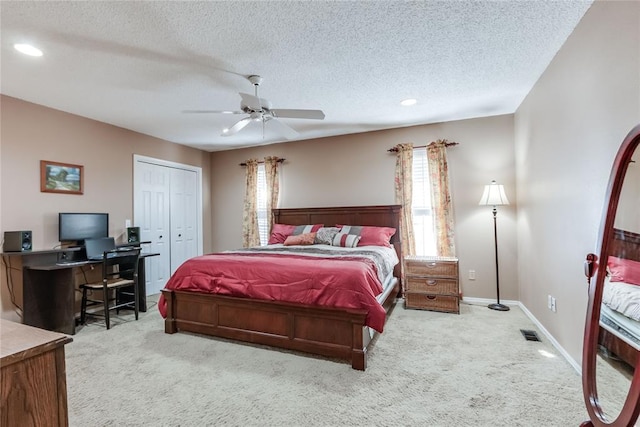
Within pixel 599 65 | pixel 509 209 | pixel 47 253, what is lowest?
pixel 47 253

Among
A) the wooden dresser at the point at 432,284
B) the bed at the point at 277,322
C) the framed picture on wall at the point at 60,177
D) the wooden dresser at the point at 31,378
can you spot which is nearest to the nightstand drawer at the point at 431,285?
the wooden dresser at the point at 432,284

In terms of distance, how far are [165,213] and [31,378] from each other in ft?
15.0

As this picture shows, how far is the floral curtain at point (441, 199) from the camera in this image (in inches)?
162

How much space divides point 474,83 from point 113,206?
476 centimetres

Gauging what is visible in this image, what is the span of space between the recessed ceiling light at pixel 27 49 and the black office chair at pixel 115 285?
6.15ft

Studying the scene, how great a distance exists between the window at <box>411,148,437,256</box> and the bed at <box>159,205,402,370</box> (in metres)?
1.25

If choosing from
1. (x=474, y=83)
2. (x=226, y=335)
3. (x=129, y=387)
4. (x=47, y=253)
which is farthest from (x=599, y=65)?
(x=47, y=253)

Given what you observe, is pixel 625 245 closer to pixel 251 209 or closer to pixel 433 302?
pixel 433 302

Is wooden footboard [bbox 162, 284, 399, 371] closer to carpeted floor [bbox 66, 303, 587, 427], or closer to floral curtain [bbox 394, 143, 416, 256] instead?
carpeted floor [bbox 66, 303, 587, 427]

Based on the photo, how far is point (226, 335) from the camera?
282 cm

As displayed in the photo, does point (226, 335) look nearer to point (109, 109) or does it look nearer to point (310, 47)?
point (310, 47)

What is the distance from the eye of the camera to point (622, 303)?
3.98ft

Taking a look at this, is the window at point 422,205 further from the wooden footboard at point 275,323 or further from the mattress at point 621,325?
the mattress at point 621,325

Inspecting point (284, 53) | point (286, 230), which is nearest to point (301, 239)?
point (286, 230)
